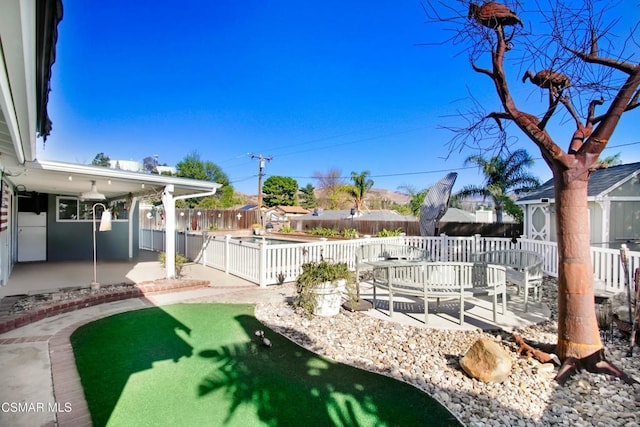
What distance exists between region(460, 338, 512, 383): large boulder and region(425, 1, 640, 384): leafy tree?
595 mm

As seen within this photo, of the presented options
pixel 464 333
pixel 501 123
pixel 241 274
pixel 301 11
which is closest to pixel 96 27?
pixel 301 11

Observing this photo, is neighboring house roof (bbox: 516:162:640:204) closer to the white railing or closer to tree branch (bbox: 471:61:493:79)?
the white railing

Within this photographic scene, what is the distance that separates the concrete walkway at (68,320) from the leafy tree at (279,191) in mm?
49238

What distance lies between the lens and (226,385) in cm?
321

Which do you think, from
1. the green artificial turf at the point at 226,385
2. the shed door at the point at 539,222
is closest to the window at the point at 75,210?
the green artificial turf at the point at 226,385

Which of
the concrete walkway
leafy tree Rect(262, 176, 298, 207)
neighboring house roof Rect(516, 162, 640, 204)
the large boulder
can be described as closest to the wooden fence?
neighboring house roof Rect(516, 162, 640, 204)

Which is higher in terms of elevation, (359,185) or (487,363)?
(359,185)

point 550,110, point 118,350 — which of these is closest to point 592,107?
point 550,110

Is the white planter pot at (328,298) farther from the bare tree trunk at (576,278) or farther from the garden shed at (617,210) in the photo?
the garden shed at (617,210)

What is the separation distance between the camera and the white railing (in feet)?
21.4

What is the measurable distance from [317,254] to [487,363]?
18.9ft

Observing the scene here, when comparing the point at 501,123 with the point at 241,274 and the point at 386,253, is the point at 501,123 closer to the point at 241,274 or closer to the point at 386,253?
the point at 386,253

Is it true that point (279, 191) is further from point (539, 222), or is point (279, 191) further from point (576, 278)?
point (576, 278)

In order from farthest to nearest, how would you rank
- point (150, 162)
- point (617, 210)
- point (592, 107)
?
point (150, 162) < point (617, 210) < point (592, 107)
